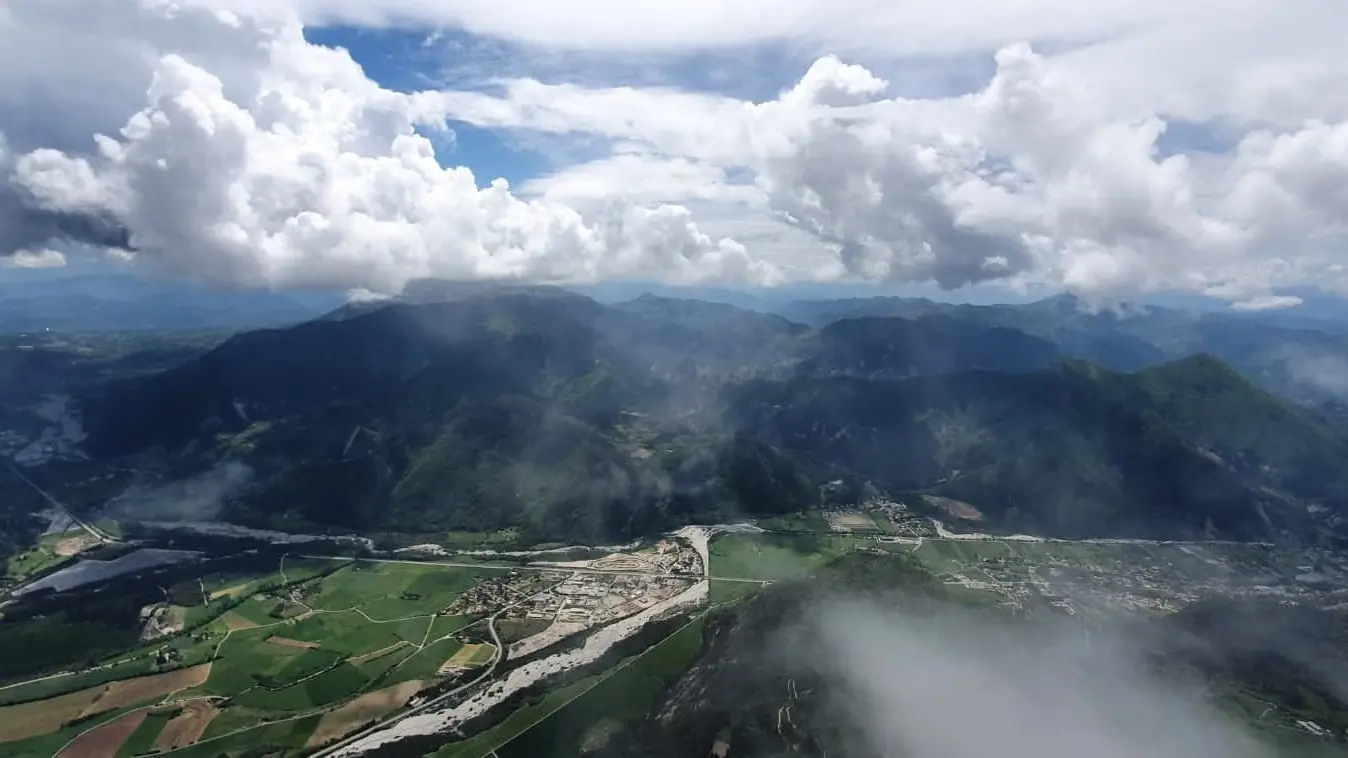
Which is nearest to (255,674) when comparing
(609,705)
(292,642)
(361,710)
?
(292,642)

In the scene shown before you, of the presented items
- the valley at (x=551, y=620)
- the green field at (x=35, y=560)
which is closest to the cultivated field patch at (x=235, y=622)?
the valley at (x=551, y=620)

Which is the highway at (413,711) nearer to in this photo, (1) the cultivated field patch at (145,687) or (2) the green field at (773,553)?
(1) the cultivated field patch at (145,687)

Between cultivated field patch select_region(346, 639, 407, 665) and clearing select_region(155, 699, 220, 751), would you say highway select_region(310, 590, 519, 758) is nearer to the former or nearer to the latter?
cultivated field patch select_region(346, 639, 407, 665)

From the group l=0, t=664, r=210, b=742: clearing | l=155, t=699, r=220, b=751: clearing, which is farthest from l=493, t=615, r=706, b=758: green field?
l=0, t=664, r=210, b=742: clearing

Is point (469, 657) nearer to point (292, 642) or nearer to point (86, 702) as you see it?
point (292, 642)

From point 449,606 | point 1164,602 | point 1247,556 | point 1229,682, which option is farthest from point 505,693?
point 1247,556

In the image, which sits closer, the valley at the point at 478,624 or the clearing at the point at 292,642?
the valley at the point at 478,624
